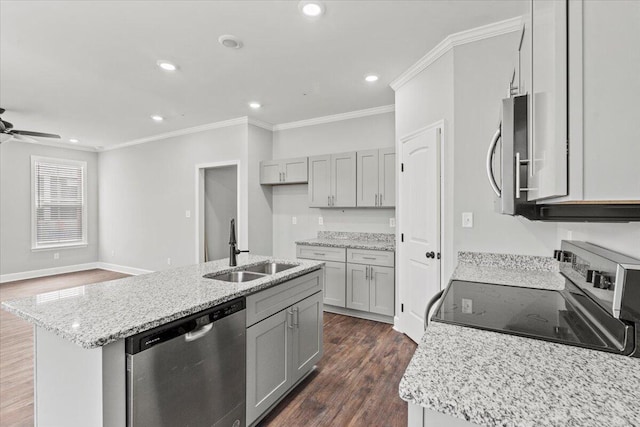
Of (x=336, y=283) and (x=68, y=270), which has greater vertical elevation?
(x=336, y=283)

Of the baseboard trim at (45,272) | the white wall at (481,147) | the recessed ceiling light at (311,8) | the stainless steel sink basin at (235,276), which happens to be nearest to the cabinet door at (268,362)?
the stainless steel sink basin at (235,276)

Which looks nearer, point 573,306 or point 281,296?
point 573,306

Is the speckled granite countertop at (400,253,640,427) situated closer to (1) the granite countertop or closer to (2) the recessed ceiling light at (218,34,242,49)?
(1) the granite countertop

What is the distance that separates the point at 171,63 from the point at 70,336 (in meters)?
2.65

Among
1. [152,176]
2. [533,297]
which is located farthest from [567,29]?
[152,176]

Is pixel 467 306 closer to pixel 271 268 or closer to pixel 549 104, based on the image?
pixel 549 104

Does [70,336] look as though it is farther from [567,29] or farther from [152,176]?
[152,176]

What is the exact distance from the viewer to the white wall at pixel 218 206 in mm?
5348

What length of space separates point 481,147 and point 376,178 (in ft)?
4.99

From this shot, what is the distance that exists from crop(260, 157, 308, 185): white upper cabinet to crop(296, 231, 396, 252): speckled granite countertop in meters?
0.91

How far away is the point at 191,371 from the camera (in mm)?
1358

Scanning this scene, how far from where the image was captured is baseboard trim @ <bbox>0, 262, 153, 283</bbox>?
5489 mm

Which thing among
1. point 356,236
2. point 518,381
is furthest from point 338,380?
point 356,236

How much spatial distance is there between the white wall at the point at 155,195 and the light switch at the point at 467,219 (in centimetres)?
325
